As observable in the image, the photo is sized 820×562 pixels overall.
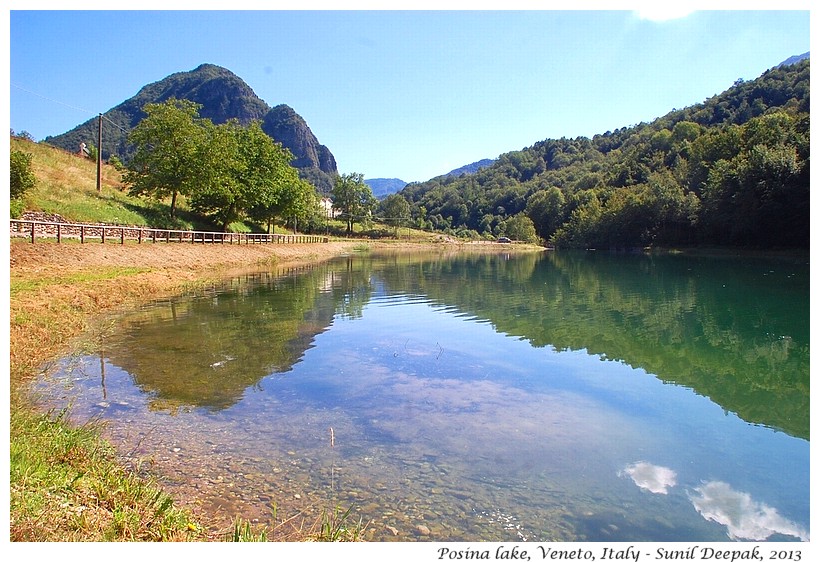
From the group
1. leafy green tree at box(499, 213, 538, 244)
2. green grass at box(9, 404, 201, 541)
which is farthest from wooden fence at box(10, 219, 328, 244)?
leafy green tree at box(499, 213, 538, 244)

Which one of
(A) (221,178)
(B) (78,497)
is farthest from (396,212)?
(B) (78,497)

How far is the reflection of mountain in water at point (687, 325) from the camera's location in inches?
456

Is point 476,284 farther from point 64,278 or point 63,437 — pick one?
point 63,437

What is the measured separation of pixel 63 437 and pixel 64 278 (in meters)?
17.2

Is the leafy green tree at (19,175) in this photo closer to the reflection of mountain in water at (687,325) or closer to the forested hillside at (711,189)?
the reflection of mountain in water at (687,325)

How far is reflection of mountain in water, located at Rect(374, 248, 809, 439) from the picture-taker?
456 inches

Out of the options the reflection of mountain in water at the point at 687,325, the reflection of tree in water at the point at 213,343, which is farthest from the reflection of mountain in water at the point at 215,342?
the reflection of mountain in water at the point at 687,325

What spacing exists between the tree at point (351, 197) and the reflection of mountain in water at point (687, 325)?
305ft

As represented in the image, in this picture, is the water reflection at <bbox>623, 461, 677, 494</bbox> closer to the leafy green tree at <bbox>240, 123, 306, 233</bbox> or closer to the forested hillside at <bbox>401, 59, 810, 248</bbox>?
the leafy green tree at <bbox>240, 123, 306, 233</bbox>

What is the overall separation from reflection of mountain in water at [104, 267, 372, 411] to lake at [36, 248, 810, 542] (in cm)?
8

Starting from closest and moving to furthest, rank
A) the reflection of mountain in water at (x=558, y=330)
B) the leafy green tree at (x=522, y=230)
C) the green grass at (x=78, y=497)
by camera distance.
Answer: the green grass at (x=78, y=497) < the reflection of mountain in water at (x=558, y=330) < the leafy green tree at (x=522, y=230)

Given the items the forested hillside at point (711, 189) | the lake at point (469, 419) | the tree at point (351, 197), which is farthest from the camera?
the tree at point (351, 197)

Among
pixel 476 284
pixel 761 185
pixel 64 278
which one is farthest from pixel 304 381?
pixel 761 185
